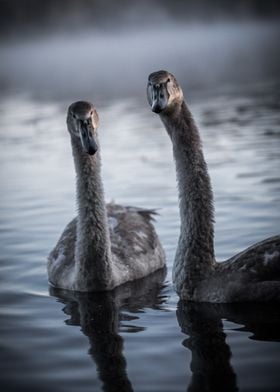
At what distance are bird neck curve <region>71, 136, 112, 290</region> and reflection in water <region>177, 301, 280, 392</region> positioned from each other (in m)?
1.39

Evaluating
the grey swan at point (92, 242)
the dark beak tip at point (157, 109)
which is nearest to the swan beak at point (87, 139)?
the grey swan at point (92, 242)

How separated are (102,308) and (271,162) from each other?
871 centimetres

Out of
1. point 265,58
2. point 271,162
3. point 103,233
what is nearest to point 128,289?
point 103,233

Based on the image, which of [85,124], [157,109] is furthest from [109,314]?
[157,109]

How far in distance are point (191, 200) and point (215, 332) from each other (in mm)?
1710

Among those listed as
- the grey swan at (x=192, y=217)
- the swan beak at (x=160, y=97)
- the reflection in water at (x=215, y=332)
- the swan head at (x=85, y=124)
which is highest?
the swan head at (x=85, y=124)

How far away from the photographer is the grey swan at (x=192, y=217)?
37.4 feet

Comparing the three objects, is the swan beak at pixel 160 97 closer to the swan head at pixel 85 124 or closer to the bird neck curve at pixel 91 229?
the swan head at pixel 85 124

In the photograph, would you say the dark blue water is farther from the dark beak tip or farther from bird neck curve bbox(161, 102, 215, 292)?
the dark beak tip

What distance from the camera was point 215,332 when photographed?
1091cm

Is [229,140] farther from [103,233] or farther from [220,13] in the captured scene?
[220,13]

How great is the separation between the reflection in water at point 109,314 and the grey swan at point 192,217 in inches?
24.2

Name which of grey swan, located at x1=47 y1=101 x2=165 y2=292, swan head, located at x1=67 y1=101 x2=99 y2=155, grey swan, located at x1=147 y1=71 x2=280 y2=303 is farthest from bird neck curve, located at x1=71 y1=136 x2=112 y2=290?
grey swan, located at x1=147 y1=71 x2=280 y2=303

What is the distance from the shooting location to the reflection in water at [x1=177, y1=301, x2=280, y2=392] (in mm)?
9539
